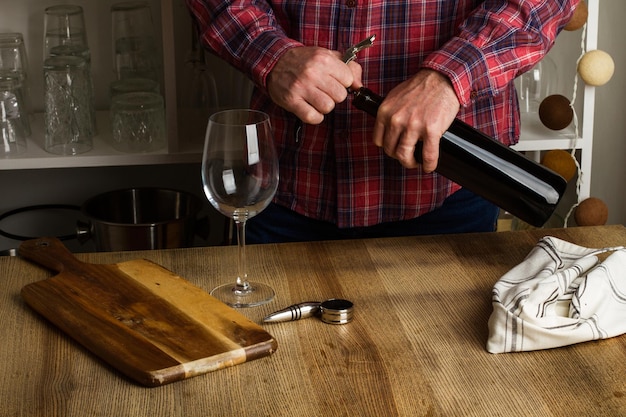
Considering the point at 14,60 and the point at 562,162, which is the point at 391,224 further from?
the point at 14,60

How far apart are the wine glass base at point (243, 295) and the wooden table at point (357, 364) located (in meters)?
0.02

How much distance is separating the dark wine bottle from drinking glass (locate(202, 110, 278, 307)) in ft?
0.81

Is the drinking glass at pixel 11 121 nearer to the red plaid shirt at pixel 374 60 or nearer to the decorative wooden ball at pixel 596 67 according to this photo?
the red plaid shirt at pixel 374 60

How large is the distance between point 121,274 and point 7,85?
39.5 inches

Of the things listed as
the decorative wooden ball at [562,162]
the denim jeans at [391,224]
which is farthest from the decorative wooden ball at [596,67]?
the denim jeans at [391,224]

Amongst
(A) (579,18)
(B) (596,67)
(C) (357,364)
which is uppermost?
(A) (579,18)

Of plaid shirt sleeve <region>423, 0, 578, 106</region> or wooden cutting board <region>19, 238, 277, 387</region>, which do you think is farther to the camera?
plaid shirt sleeve <region>423, 0, 578, 106</region>

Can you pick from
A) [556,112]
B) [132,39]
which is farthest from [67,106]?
[556,112]

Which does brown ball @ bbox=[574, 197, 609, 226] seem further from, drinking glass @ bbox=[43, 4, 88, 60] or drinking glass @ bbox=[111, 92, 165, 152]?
drinking glass @ bbox=[43, 4, 88, 60]

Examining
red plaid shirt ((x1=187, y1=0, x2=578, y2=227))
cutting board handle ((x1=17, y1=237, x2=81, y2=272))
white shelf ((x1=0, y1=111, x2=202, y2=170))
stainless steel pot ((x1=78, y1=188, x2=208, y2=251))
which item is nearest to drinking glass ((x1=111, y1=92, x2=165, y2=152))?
white shelf ((x1=0, y1=111, x2=202, y2=170))

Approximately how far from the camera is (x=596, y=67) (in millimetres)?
1928

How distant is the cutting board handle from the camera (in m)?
1.17

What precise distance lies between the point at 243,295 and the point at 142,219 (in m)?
1.17

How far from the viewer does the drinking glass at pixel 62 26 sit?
2.07m
